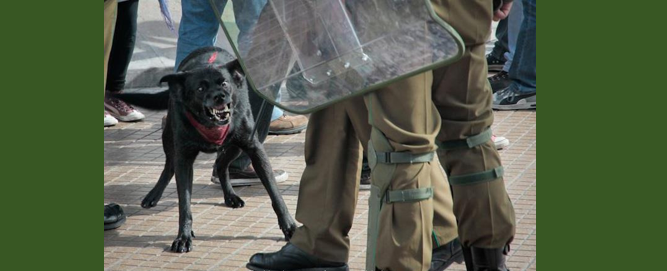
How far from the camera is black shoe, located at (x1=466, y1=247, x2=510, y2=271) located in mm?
4332

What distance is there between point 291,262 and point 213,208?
139cm

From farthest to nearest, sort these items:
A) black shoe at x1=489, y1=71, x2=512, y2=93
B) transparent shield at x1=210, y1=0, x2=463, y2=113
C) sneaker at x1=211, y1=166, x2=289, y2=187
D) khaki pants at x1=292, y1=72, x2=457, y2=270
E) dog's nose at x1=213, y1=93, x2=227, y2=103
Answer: black shoe at x1=489, y1=71, x2=512, y2=93
sneaker at x1=211, y1=166, x2=289, y2=187
dog's nose at x1=213, y1=93, x2=227, y2=103
khaki pants at x1=292, y1=72, x2=457, y2=270
transparent shield at x1=210, y1=0, x2=463, y2=113

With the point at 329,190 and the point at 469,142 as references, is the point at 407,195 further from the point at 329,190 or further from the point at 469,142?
the point at 329,190

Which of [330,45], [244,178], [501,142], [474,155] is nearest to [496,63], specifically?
[501,142]

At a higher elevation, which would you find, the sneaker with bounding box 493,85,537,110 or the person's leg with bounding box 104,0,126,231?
the person's leg with bounding box 104,0,126,231

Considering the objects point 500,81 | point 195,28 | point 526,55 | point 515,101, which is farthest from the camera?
point 500,81

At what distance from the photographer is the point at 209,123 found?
5355 mm

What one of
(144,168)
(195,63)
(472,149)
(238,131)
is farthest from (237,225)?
(472,149)

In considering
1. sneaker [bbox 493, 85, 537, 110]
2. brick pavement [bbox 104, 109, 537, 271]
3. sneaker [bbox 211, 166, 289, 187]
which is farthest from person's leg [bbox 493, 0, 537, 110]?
sneaker [bbox 211, 166, 289, 187]

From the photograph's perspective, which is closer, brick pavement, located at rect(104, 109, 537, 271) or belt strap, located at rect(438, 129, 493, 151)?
belt strap, located at rect(438, 129, 493, 151)

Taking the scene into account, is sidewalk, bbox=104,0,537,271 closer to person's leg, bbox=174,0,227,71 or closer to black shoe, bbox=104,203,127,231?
black shoe, bbox=104,203,127,231

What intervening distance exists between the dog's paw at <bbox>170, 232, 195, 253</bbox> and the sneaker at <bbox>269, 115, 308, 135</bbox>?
229 cm

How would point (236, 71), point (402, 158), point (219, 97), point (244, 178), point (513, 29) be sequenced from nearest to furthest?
1. point (402, 158)
2. point (219, 97)
3. point (236, 71)
4. point (244, 178)
5. point (513, 29)

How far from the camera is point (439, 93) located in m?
4.29
